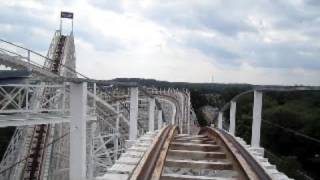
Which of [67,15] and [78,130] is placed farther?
[67,15]

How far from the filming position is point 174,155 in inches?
243

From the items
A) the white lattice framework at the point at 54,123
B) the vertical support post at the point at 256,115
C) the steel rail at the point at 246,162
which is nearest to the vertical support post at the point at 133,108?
the steel rail at the point at 246,162

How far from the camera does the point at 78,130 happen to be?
4387 millimetres

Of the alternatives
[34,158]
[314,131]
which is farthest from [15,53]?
[314,131]

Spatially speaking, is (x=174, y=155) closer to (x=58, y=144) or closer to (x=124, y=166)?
(x=124, y=166)

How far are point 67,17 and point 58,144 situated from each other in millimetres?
12077

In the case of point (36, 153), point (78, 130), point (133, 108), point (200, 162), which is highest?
point (133, 108)

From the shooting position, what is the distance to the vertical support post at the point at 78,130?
14.2 feet

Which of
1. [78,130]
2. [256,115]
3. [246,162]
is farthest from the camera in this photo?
[256,115]

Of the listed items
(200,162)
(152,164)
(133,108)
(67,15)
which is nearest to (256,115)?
(200,162)

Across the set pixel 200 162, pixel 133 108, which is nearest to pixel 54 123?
pixel 133 108

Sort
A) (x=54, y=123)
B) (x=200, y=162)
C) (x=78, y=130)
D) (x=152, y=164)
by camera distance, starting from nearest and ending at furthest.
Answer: (x=78, y=130) → (x=152, y=164) → (x=200, y=162) → (x=54, y=123)

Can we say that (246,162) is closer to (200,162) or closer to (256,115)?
(200,162)

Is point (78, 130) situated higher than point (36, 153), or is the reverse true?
point (78, 130)
